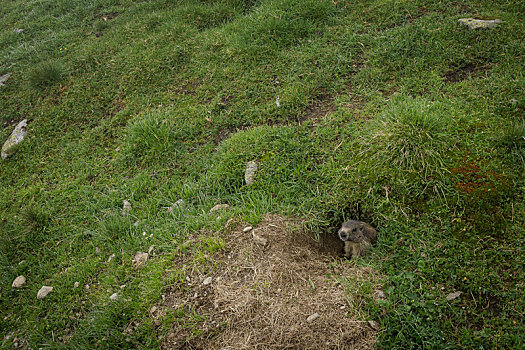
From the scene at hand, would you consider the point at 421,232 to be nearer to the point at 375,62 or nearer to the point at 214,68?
the point at 375,62

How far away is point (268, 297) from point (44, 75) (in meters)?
6.36

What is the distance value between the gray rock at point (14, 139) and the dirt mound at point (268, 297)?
438 cm

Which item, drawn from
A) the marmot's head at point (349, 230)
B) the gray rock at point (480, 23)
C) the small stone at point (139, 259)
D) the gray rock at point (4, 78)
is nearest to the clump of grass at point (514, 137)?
the marmot's head at point (349, 230)

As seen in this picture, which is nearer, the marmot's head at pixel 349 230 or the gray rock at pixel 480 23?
the marmot's head at pixel 349 230

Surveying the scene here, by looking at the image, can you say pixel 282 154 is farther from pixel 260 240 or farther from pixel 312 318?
pixel 312 318

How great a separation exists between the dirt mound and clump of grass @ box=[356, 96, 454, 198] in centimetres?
102

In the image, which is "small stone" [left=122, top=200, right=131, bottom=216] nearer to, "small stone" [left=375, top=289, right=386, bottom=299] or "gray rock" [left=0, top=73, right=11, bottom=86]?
"small stone" [left=375, top=289, right=386, bottom=299]

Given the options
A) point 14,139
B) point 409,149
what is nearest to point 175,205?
point 409,149

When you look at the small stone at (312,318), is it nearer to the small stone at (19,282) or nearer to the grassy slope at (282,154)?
the grassy slope at (282,154)

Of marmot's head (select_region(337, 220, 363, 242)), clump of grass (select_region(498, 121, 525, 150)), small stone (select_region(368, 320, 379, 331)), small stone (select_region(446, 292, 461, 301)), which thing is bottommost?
small stone (select_region(368, 320, 379, 331))

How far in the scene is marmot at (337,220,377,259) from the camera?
9.81 ft

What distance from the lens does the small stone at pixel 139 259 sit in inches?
135

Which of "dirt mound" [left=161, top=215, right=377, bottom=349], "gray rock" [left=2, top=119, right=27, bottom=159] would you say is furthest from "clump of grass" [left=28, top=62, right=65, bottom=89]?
"dirt mound" [left=161, top=215, right=377, bottom=349]

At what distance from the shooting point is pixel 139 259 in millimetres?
3465
